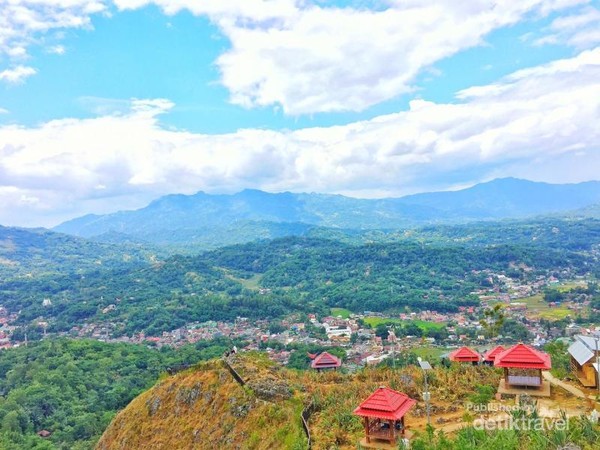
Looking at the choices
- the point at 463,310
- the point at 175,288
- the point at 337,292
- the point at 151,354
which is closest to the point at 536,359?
the point at 151,354

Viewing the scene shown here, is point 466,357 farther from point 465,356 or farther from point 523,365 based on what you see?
point 523,365

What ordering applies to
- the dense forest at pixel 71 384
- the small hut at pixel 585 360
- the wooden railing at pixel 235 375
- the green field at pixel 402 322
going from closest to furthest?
1. the small hut at pixel 585 360
2. the wooden railing at pixel 235 375
3. the dense forest at pixel 71 384
4. the green field at pixel 402 322

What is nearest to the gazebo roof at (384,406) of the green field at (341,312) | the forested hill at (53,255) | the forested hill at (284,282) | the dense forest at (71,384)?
the dense forest at (71,384)

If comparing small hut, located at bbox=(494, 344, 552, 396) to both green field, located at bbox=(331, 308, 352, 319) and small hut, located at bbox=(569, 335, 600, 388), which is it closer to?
small hut, located at bbox=(569, 335, 600, 388)

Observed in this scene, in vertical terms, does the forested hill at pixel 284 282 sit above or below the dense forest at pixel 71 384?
below

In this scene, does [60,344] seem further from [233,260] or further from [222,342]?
[233,260]

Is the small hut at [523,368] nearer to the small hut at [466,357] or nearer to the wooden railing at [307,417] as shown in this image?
the wooden railing at [307,417]

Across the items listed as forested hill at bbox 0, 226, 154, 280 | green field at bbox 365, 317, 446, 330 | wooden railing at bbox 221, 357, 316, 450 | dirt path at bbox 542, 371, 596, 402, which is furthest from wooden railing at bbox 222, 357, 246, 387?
forested hill at bbox 0, 226, 154, 280

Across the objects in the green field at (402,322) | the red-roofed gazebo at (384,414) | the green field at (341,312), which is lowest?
the green field at (341,312)
